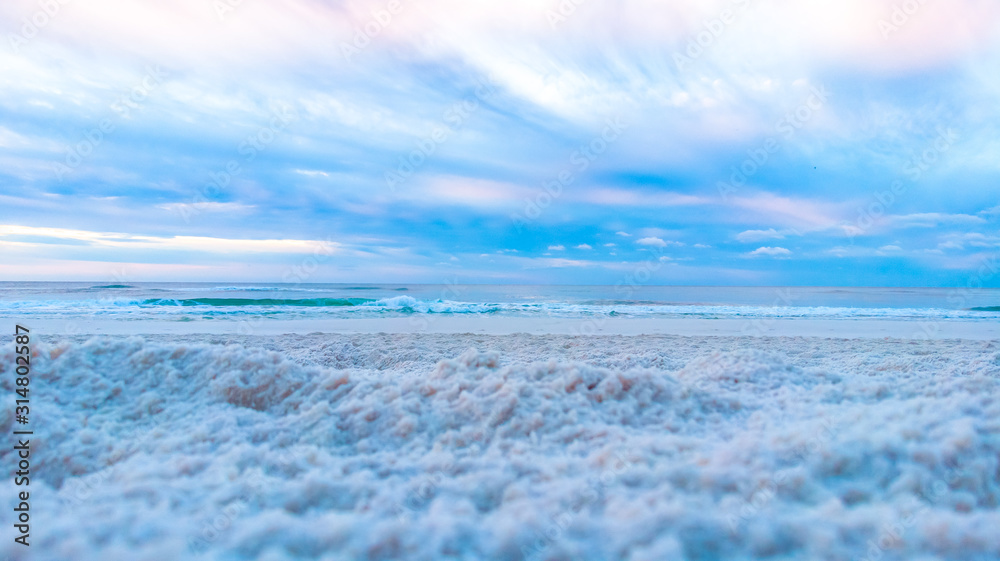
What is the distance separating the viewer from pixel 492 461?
2111 mm

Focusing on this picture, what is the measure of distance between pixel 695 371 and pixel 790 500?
194 centimetres

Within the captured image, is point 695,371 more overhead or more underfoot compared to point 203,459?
more overhead

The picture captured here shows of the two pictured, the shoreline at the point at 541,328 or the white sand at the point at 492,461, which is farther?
the shoreline at the point at 541,328

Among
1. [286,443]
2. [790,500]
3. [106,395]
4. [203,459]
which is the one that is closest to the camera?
[790,500]

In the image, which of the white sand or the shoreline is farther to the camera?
the shoreline

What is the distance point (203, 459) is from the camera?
2137mm

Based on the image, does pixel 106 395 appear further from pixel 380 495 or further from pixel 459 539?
pixel 459 539

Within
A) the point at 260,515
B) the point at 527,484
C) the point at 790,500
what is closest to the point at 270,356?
the point at 260,515

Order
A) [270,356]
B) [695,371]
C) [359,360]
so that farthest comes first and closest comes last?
1. [359,360]
2. [695,371]
3. [270,356]

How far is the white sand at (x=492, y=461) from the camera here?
1592 millimetres

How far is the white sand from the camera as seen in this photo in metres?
1.59

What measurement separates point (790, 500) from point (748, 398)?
4.15 feet

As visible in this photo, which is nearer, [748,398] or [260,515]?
[260,515]

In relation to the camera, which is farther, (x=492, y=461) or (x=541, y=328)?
(x=541, y=328)
